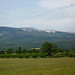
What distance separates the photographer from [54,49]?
6269cm

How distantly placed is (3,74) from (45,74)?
292cm

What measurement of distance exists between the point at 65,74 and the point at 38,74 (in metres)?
1.86

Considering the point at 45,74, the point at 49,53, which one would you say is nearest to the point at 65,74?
the point at 45,74

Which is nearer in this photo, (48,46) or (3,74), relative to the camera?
(3,74)

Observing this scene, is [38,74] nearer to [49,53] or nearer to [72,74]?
[72,74]

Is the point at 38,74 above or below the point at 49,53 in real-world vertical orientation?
above

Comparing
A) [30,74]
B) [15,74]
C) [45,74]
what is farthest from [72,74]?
[15,74]

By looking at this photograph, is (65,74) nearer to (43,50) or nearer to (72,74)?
(72,74)

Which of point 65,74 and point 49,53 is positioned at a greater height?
point 65,74

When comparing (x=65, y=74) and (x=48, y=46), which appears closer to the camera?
(x=65, y=74)

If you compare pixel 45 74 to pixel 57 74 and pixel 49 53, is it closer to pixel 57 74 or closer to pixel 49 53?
pixel 57 74

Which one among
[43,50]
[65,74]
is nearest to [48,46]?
[43,50]

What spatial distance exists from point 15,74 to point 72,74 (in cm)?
387

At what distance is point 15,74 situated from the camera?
11.7m
